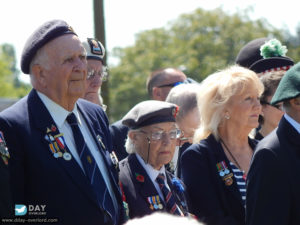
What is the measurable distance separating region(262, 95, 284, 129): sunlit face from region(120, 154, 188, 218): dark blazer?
1446 millimetres

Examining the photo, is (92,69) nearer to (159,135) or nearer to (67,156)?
(159,135)

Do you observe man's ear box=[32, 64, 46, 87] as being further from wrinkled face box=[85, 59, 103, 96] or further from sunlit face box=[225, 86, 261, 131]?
sunlit face box=[225, 86, 261, 131]

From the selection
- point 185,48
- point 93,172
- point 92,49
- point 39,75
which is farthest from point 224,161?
point 185,48

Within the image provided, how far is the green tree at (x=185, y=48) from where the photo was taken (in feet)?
151

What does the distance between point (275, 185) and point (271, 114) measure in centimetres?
201

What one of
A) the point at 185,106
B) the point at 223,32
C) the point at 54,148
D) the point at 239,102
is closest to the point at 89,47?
the point at 185,106

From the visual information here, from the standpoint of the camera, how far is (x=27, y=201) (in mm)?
3564

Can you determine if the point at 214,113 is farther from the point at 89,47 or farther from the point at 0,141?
the point at 0,141

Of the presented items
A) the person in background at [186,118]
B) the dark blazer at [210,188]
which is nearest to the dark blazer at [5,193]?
the dark blazer at [210,188]

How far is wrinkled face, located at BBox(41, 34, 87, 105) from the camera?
3.92 metres

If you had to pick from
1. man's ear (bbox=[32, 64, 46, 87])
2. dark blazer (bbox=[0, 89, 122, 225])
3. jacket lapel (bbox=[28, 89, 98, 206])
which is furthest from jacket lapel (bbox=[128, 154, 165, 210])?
man's ear (bbox=[32, 64, 46, 87])

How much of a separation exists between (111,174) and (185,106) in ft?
6.52

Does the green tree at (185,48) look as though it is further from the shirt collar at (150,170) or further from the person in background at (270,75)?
the shirt collar at (150,170)

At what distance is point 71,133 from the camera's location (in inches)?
154
